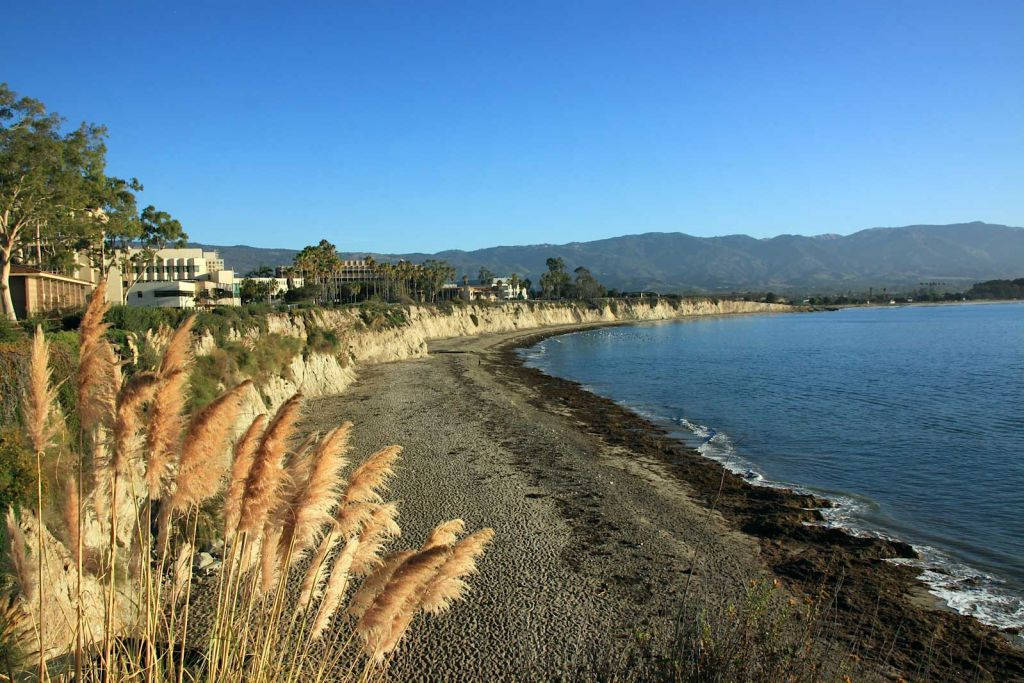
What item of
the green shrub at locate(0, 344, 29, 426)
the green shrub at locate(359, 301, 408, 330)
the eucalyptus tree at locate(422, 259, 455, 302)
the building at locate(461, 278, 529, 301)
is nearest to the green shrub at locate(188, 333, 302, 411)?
the green shrub at locate(0, 344, 29, 426)

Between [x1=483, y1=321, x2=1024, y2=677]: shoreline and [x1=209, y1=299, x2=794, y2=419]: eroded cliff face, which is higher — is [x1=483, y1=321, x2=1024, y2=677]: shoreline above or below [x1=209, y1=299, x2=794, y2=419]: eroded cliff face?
below

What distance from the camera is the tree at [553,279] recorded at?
5271 inches

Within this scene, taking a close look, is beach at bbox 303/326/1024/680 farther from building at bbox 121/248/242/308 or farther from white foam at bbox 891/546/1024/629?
building at bbox 121/248/242/308

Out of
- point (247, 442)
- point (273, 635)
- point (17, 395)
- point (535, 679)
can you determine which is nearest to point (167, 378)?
point (247, 442)

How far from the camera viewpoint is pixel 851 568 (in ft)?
36.4

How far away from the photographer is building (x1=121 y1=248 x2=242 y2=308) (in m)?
53.7

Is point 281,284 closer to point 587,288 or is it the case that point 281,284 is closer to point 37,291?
point 37,291

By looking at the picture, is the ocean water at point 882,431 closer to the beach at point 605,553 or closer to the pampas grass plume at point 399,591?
the beach at point 605,553

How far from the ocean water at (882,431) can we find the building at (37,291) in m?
25.0

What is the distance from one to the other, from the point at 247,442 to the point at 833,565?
419 inches

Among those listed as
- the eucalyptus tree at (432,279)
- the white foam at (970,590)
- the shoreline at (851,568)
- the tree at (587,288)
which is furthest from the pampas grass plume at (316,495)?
the tree at (587,288)

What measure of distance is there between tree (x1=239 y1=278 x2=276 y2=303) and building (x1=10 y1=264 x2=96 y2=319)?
34.1m

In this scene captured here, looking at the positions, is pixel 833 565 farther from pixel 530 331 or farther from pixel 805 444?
pixel 530 331

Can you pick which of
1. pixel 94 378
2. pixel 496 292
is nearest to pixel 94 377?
pixel 94 378
